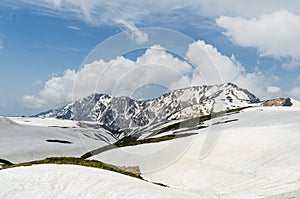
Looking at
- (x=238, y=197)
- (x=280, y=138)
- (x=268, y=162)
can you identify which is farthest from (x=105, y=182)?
(x=280, y=138)

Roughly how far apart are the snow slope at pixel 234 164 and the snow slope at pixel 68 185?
8.33m

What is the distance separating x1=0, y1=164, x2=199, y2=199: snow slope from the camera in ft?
66.8

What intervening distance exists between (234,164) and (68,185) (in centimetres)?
2120

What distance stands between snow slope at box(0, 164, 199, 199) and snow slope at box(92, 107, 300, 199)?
8.33 metres

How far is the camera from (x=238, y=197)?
2603 cm

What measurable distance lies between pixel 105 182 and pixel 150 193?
3.30m

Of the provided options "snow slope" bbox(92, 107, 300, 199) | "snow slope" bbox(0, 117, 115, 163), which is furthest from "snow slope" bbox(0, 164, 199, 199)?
"snow slope" bbox(0, 117, 115, 163)

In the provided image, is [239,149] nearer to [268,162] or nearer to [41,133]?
[268,162]

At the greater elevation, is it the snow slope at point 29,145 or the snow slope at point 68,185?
the snow slope at point 29,145

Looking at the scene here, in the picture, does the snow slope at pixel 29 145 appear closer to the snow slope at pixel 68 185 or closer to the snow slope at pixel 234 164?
the snow slope at pixel 234 164

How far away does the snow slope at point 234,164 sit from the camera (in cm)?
2888

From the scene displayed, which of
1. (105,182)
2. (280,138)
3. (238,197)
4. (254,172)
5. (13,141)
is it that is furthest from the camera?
(13,141)

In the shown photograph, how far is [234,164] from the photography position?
37.4 meters

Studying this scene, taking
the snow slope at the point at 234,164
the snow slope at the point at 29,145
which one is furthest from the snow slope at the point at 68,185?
the snow slope at the point at 29,145
